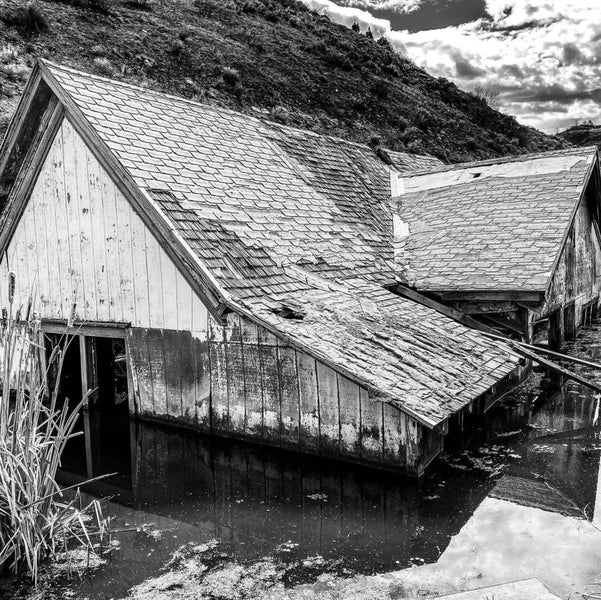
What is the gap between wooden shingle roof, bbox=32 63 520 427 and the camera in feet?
23.1

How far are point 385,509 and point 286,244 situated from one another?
15.6 feet

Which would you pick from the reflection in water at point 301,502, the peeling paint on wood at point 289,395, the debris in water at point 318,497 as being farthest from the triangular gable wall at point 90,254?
the debris in water at point 318,497

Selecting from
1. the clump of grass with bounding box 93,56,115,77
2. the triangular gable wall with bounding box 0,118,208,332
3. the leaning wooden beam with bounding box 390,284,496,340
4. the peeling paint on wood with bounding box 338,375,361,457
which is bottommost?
the peeling paint on wood with bounding box 338,375,361,457

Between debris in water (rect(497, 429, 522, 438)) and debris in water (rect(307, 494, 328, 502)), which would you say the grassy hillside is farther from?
debris in water (rect(497, 429, 522, 438))

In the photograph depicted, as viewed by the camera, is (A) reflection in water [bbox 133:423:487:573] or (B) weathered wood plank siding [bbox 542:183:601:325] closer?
(A) reflection in water [bbox 133:423:487:573]

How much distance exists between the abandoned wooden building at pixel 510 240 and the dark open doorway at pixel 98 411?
18.5ft

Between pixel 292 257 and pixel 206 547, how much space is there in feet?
16.3

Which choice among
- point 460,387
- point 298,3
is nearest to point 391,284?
point 460,387

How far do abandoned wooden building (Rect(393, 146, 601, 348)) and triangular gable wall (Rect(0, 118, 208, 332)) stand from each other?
4.69 meters

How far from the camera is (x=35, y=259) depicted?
9.63m

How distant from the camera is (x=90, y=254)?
29.3 ft

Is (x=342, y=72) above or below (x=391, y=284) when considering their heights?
above


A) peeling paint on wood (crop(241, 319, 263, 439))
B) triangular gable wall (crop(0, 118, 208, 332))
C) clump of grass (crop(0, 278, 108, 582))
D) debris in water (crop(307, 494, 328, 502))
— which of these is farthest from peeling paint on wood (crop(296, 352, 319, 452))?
clump of grass (crop(0, 278, 108, 582))

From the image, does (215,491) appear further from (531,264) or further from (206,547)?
(531,264)
